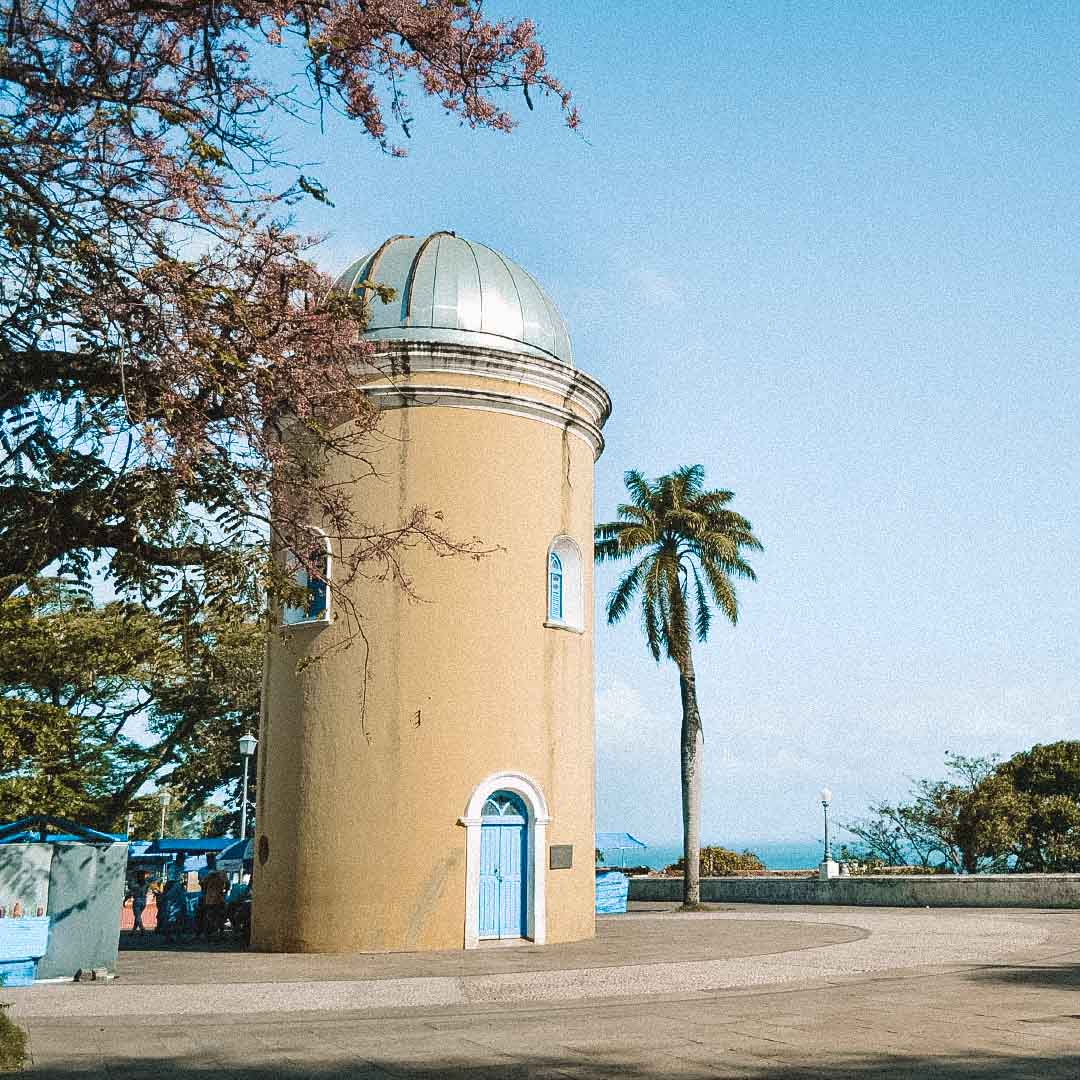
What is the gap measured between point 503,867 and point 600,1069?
11.2 meters

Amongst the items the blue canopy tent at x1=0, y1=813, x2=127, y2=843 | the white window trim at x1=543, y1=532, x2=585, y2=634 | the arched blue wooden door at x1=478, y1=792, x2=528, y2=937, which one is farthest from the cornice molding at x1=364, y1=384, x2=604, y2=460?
the blue canopy tent at x1=0, y1=813, x2=127, y2=843

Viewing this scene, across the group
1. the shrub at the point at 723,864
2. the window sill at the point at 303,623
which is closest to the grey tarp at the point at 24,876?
the window sill at the point at 303,623

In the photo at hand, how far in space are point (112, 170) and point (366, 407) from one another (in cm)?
265

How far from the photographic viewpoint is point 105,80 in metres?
7.14

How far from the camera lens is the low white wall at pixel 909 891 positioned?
25.3m

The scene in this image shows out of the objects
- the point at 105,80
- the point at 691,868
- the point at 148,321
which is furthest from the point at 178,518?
the point at 691,868

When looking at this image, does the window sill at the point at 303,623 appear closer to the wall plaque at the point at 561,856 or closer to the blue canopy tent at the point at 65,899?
the blue canopy tent at the point at 65,899

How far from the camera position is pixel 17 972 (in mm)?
14062

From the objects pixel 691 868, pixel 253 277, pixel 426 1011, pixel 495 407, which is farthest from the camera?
pixel 691 868

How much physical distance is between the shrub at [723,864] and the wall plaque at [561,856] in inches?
849

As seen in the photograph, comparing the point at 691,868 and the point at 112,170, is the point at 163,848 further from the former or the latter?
the point at 112,170

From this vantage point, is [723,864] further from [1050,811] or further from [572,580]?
[572,580]

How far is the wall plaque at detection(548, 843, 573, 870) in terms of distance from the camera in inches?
757

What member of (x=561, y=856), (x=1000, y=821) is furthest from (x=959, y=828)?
(x=561, y=856)
